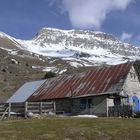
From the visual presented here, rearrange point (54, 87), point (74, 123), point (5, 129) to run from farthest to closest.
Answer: point (54, 87)
point (74, 123)
point (5, 129)

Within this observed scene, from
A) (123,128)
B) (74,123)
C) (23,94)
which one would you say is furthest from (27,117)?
(23,94)

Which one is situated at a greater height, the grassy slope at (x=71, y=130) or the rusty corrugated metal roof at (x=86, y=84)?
the rusty corrugated metal roof at (x=86, y=84)

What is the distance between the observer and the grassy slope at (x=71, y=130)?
26.6 m

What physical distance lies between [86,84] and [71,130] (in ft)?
88.3

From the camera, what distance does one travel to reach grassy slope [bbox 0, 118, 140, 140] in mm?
26594

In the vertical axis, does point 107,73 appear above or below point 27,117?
above

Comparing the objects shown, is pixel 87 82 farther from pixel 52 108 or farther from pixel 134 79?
pixel 52 108

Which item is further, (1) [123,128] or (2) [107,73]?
(2) [107,73]

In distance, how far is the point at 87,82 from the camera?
183ft

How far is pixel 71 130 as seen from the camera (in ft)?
93.4

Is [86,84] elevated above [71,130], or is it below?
above

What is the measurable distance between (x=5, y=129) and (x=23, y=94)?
36345 millimetres

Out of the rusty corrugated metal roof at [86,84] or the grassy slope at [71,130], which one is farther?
the rusty corrugated metal roof at [86,84]

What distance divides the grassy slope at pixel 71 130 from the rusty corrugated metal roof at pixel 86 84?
58.9 feet
